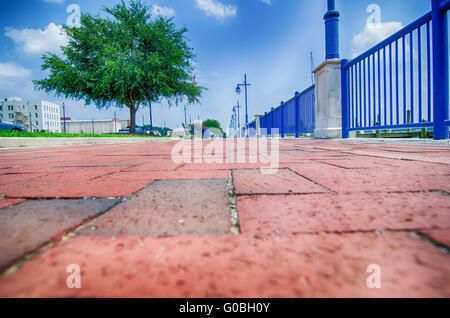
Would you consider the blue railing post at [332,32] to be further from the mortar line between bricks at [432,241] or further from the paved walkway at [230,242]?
the mortar line between bricks at [432,241]

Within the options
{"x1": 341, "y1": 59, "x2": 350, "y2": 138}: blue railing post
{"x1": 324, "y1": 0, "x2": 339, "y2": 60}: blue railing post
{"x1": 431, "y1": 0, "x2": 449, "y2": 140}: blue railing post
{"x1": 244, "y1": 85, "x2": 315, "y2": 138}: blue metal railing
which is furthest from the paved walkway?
{"x1": 244, "y1": 85, "x2": 315, "y2": 138}: blue metal railing

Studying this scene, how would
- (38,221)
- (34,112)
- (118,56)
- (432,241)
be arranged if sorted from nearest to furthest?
(432,241), (38,221), (118,56), (34,112)

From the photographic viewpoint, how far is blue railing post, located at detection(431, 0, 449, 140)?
11.4 ft

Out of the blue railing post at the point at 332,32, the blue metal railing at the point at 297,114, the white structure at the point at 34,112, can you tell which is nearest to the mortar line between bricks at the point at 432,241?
the blue railing post at the point at 332,32

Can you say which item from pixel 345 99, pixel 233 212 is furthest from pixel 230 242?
pixel 345 99

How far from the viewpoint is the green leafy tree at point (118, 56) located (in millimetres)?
15320

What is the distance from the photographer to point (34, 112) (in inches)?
2874

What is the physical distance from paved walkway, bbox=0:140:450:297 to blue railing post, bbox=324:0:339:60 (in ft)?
21.1

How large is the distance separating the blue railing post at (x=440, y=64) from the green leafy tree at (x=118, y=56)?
1411 centimetres

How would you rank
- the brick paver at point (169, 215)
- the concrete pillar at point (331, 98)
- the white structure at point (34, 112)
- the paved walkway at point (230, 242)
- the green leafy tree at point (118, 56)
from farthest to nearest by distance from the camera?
the white structure at point (34, 112) → the green leafy tree at point (118, 56) → the concrete pillar at point (331, 98) → the brick paver at point (169, 215) → the paved walkway at point (230, 242)

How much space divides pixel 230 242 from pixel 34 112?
94.2 m

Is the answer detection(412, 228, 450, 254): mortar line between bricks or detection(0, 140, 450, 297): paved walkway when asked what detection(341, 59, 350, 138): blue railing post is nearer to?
detection(0, 140, 450, 297): paved walkway

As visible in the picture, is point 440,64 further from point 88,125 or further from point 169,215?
point 88,125
